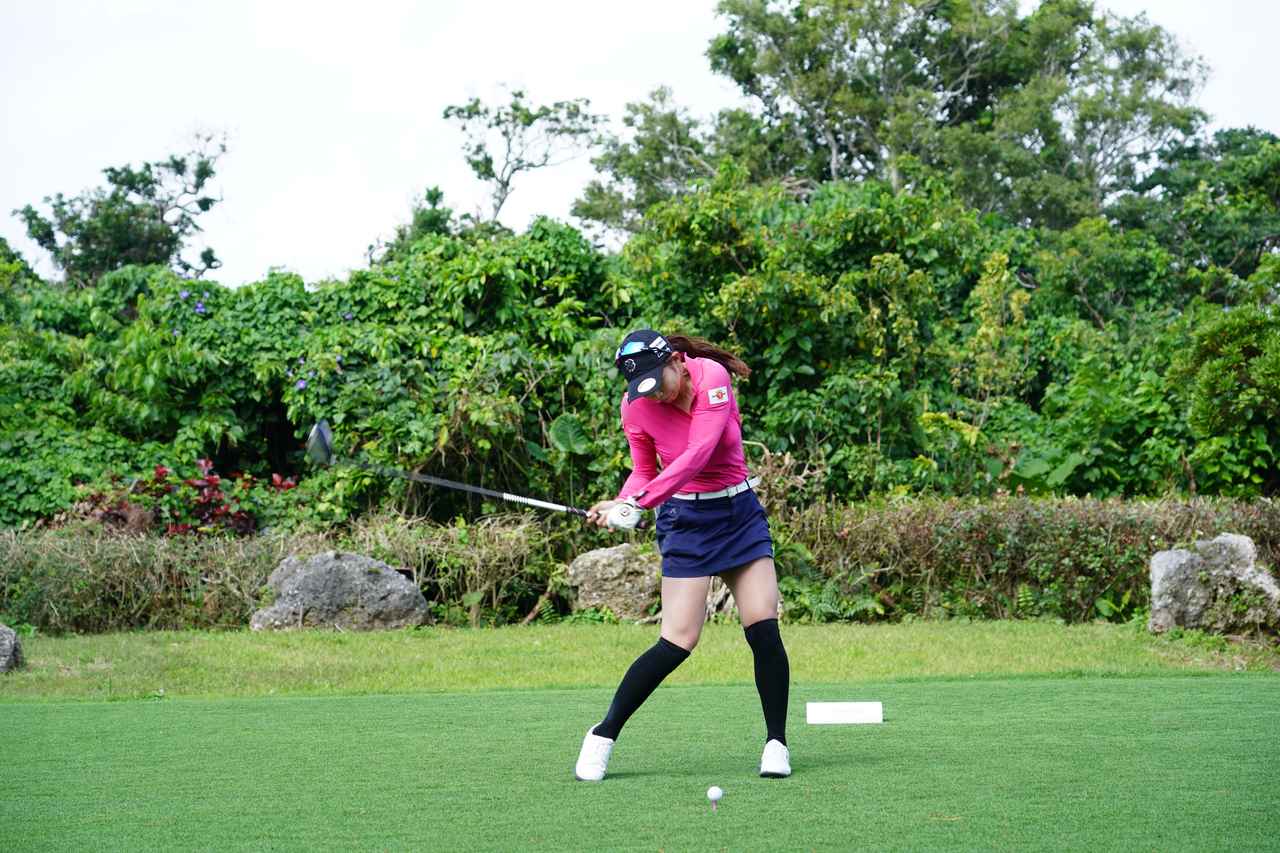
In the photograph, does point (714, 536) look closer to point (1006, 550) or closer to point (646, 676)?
point (646, 676)

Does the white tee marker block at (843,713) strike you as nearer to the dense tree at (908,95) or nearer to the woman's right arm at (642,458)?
the woman's right arm at (642,458)

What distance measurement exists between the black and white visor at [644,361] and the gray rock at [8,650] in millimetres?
6192

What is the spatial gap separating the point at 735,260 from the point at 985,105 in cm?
2289

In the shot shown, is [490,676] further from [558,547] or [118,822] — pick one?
[118,822]

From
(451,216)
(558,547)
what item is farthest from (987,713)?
(451,216)

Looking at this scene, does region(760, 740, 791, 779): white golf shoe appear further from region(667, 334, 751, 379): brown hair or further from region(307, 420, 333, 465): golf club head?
region(307, 420, 333, 465): golf club head

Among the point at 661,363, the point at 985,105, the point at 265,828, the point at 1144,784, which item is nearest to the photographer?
the point at 265,828

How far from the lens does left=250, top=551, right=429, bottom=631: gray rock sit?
12102 mm

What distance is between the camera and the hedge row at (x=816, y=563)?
12.1 m

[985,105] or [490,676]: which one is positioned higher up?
[985,105]

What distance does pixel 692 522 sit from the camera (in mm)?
5770

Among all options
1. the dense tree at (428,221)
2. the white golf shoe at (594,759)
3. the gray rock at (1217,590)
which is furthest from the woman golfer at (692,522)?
the dense tree at (428,221)

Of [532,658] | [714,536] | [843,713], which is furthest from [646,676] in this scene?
[532,658]

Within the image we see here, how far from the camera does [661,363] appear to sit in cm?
561
